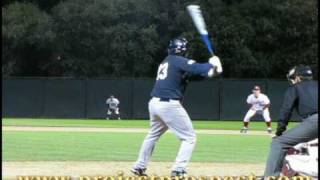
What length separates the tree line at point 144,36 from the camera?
1874 inches

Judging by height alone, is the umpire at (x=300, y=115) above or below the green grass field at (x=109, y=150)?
above

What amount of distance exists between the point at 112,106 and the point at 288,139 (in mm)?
32675

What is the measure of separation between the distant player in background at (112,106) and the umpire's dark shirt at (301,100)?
3205 centimetres

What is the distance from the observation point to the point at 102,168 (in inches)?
464

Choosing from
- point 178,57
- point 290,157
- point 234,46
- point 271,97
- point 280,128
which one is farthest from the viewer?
point 234,46

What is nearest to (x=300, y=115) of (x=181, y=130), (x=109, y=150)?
(x=181, y=130)

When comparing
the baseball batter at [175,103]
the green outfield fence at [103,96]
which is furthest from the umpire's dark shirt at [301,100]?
the green outfield fence at [103,96]

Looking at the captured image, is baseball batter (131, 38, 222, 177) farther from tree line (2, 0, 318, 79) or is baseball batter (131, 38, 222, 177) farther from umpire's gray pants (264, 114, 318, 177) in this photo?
tree line (2, 0, 318, 79)

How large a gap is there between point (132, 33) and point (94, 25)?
2902 mm

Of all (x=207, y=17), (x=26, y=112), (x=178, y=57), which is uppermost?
(x=207, y=17)

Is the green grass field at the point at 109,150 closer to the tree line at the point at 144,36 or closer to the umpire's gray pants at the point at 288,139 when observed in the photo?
the umpire's gray pants at the point at 288,139

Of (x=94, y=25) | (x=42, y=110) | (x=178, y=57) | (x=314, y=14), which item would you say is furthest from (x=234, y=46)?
(x=178, y=57)

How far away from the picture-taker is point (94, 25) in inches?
1914

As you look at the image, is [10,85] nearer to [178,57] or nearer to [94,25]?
[94,25]
